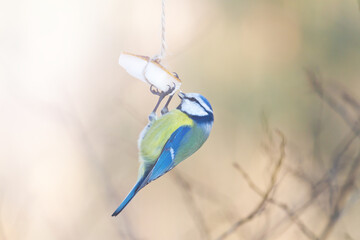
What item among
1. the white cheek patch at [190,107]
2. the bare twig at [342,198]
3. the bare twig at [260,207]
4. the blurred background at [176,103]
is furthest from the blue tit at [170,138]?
the bare twig at [342,198]

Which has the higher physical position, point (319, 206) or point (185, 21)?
point (185, 21)

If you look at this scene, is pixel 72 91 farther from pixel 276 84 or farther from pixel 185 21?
pixel 276 84

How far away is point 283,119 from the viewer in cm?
124

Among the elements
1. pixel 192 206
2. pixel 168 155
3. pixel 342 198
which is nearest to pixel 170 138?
pixel 168 155

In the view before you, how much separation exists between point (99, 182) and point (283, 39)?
704 mm

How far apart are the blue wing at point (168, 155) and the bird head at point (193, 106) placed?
31 millimetres

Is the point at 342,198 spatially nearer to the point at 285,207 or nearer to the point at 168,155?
the point at 285,207

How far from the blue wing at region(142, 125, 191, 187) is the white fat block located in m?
0.09

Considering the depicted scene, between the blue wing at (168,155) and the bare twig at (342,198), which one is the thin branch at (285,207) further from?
the blue wing at (168,155)

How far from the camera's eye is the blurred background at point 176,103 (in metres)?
1.12

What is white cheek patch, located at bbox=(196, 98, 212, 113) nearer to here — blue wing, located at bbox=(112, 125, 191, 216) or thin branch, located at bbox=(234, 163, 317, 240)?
blue wing, located at bbox=(112, 125, 191, 216)

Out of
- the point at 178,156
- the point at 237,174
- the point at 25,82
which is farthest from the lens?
the point at 237,174

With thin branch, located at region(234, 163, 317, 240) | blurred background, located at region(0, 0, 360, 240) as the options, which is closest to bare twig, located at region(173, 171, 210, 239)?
blurred background, located at region(0, 0, 360, 240)

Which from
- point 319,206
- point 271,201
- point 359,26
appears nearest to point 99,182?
point 271,201
